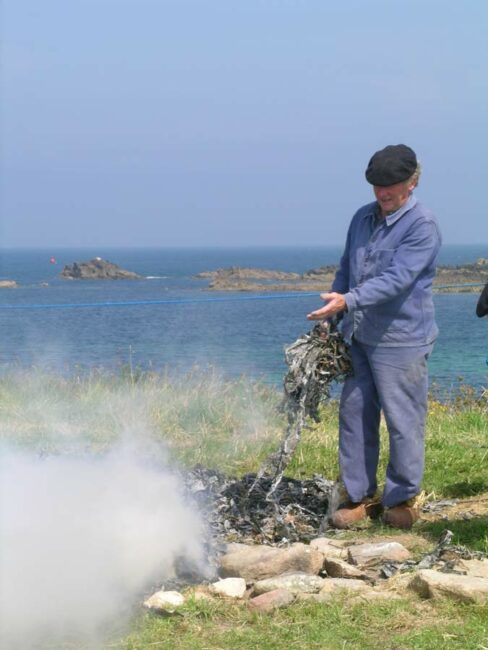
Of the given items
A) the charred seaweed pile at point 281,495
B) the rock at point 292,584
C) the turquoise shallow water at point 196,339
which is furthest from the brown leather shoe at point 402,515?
the turquoise shallow water at point 196,339

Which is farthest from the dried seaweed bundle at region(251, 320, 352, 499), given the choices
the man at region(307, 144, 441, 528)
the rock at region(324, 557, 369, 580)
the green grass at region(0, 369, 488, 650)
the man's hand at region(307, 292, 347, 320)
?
the rock at region(324, 557, 369, 580)

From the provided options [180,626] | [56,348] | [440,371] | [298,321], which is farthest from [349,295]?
[298,321]

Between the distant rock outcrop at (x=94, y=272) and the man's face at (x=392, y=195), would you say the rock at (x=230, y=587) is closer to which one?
the man's face at (x=392, y=195)

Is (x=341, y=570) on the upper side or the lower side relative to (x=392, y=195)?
lower

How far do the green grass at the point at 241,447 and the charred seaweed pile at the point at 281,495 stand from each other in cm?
50

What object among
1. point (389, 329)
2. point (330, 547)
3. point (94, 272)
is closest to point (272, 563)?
point (330, 547)

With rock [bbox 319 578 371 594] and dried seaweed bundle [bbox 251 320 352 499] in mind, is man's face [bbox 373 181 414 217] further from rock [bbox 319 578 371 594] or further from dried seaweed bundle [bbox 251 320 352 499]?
rock [bbox 319 578 371 594]

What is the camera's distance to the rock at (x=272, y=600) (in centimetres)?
Result: 442

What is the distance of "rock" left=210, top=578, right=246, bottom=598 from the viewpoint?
4.65 meters

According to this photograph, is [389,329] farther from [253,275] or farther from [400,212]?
[253,275]

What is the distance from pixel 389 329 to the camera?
19.1 feet

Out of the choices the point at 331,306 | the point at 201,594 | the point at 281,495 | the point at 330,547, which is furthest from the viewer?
the point at 281,495

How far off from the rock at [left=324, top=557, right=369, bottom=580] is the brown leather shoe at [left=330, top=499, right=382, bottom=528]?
3.33 feet

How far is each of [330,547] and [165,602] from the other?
1200mm
